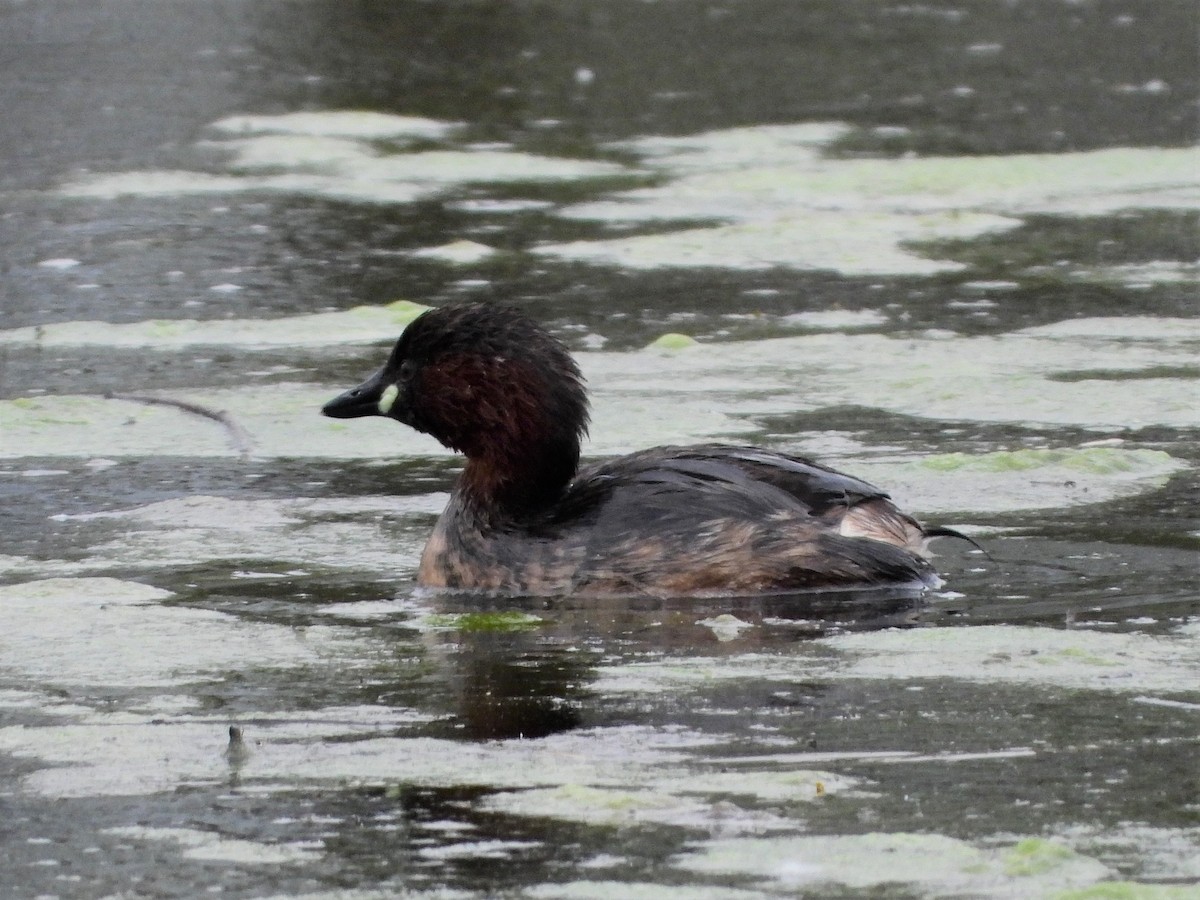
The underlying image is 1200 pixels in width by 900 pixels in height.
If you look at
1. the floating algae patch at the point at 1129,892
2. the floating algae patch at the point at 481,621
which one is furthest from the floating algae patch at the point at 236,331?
the floating algae patch at the point at 1129,892

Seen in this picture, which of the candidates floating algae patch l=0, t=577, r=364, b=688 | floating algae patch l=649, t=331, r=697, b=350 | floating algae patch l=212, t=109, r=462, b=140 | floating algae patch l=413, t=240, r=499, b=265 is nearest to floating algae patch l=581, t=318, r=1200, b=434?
floating algae patch l=649, t=331, r=697, b=350

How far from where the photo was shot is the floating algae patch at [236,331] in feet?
37.0

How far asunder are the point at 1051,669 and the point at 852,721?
70cm

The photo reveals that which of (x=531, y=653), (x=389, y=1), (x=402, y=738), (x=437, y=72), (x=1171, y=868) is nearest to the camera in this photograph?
(x=1171, y=868)

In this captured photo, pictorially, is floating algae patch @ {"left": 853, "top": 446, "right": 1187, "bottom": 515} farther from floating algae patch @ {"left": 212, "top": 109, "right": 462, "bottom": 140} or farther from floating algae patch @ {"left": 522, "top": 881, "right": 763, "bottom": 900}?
floating algae patch @ {"left": 212, "top": 109, "right": 462, "bottom": 140}

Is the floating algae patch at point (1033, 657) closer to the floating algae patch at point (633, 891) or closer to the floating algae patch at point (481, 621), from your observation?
the floating algae patch at point (481, 621)

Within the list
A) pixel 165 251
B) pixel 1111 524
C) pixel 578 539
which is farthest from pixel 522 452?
pixel 165 251

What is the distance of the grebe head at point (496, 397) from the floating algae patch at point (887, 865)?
3009 mm

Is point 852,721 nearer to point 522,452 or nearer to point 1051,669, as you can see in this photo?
point 1051,669

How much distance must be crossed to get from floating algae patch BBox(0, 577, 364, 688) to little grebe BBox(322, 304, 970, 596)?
2.84ft

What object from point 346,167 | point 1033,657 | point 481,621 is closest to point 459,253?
point 346,167

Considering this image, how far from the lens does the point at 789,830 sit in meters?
4.62

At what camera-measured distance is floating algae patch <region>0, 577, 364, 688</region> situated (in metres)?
6.11

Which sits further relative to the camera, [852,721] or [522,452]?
[522,452]
